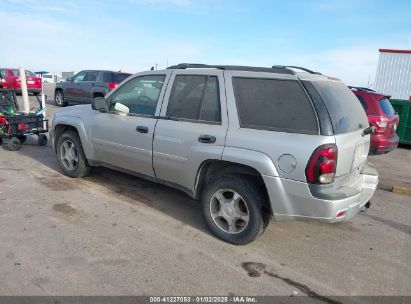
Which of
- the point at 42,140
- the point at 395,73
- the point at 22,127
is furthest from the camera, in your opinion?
the point at 395,73

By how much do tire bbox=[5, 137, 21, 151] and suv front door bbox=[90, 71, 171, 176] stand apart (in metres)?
3.14

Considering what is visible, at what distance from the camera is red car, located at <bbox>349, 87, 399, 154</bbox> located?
729 cm

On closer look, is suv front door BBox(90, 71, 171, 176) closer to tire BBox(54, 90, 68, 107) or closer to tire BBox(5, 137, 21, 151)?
tire BBox(5, 137, 21, 151)

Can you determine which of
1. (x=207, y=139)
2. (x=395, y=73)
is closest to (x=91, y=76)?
(x=207, y=139)

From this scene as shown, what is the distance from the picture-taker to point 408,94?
58.0ft

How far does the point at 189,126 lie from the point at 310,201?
1.52m

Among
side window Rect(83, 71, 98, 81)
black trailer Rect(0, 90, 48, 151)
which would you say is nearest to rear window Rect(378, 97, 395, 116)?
black trailer Rect(0, 90, 48, 151)

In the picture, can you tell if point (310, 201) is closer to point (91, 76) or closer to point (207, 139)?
point (207, 139)

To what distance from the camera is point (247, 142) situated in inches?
135

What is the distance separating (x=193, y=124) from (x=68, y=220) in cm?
183

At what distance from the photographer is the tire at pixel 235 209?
3502 millimetres

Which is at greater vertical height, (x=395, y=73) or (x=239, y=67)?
(x=395, y=73)

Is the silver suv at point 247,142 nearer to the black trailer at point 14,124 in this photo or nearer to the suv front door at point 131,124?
the suv front door at point 131,124

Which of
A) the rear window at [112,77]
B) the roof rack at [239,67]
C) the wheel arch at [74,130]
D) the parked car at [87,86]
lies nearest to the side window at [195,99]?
the roof rack at [239,67]
